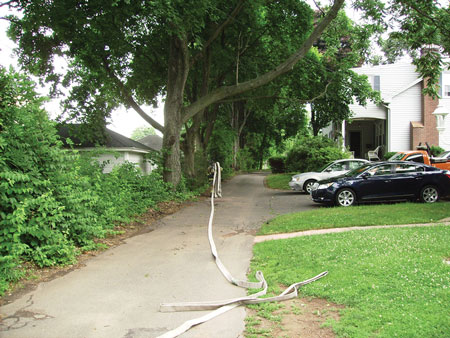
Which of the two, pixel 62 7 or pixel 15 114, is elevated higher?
pixel 62 7

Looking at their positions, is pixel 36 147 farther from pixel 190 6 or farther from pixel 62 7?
pixel 62 7

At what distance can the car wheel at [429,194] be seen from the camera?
44.9 ft

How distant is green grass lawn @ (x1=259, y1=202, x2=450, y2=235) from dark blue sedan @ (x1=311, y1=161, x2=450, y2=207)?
3.23 ft

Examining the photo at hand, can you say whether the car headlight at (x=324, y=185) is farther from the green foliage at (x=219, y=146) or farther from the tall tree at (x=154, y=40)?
the green foliage at (x=219, y=146)

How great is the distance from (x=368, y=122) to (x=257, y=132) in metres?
18.3

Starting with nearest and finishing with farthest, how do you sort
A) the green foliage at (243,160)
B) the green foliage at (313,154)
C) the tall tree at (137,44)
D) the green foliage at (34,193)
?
the green foliage at (34,193), the tall tree at (137,44), the green foliage at (313,154), the green foliage at (243,160)

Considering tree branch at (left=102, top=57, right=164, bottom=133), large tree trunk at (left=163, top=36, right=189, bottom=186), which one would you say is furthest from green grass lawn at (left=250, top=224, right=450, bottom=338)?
tree branch at (left=102, top=57, right=164, bottom=133)

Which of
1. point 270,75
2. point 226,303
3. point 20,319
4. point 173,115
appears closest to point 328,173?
point 270,75

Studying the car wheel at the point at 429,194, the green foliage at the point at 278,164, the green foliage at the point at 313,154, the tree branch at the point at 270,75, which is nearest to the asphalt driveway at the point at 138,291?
the car wheel at the point at 429,194

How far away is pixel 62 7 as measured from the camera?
1380 cm

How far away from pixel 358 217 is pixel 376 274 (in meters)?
5.65

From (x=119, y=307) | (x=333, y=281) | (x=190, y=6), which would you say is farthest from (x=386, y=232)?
(x=190, y=6)

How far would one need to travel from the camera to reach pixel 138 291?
561 cm

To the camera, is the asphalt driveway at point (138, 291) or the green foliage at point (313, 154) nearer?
the asphalt driveway at point (138, 291)
